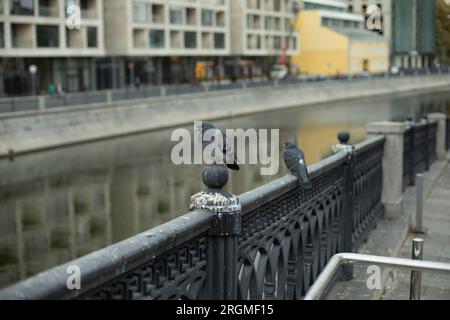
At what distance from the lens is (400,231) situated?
363 inches

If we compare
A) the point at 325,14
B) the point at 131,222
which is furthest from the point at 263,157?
the point at 325,14

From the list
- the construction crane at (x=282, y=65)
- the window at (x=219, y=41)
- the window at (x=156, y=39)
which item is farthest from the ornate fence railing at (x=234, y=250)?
the construction crane at (x=282, y=65)

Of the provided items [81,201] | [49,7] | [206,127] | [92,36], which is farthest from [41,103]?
[206,127]

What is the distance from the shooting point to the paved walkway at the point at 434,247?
13.6 ft

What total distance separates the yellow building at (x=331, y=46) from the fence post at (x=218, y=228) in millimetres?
91168

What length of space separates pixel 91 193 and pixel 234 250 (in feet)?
75.7

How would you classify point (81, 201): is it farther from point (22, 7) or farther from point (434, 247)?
point (22, 7)

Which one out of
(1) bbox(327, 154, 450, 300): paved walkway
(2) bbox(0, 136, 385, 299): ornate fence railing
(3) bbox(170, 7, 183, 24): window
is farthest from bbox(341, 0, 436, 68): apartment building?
(2) bbox(0, 136, 385, 299): ornate fence railing

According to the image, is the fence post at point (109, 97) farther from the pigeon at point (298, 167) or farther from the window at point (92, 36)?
the pigeon at point (298, 167)

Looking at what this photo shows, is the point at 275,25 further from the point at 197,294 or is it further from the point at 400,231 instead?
the point at 197,294

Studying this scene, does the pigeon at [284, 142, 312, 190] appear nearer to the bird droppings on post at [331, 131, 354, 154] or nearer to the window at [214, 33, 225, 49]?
the bird droppings on post at [331, 131, 354, 154]

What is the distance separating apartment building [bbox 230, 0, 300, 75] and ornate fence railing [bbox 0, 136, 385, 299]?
232 feet

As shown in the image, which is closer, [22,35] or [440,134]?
[440,134]

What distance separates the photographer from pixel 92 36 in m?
54.5
